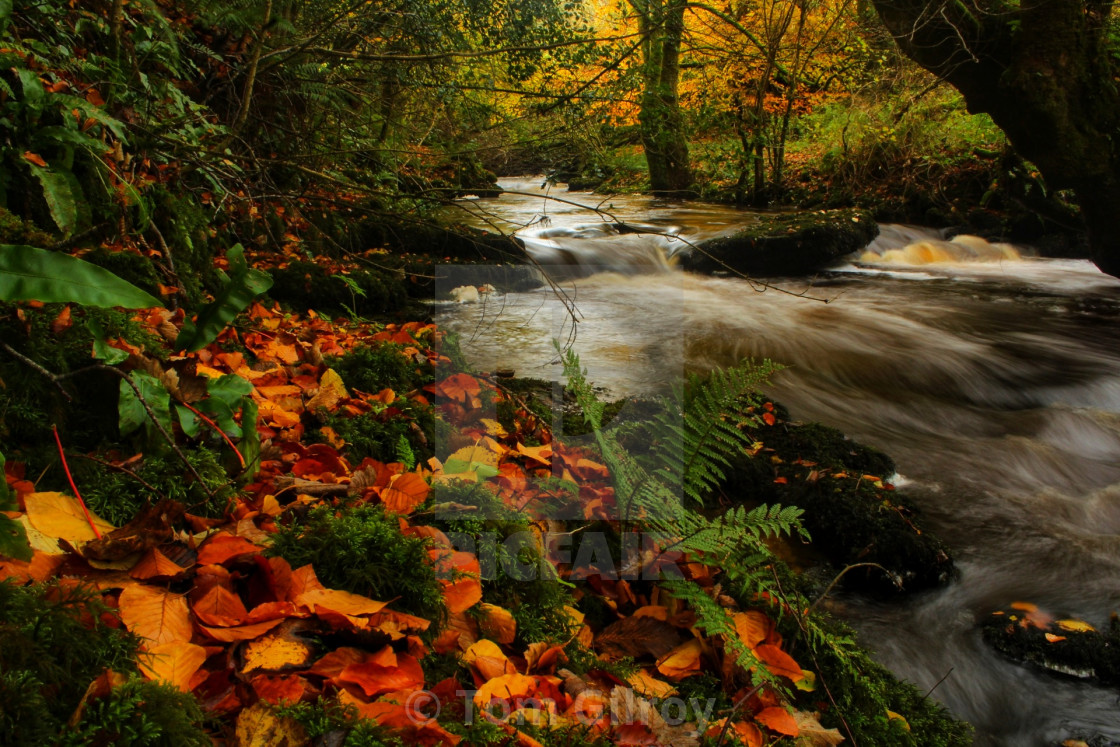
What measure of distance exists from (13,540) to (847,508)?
10.6 feet

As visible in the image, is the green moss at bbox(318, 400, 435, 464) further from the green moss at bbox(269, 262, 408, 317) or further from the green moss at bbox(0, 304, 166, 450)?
the green moss at bbox(269, 262, 408, 317)

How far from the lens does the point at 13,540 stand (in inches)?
41.0

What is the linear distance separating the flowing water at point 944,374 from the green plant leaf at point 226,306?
6.45 ft

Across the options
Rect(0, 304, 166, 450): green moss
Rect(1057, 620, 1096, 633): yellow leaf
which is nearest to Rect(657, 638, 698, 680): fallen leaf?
Rect(0, 304, 166, 450): green moss

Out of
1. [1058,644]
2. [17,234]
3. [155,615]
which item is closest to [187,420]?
[155,615]

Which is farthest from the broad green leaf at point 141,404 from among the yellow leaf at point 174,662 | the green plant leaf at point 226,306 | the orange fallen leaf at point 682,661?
the orange fallen leaf at point 682,661

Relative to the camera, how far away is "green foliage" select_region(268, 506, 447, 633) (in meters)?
1.47

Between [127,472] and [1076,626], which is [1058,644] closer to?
[1076,626]

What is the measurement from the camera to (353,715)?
3.81 ft

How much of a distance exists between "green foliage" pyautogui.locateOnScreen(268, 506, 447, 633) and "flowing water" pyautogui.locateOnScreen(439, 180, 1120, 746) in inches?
86.0

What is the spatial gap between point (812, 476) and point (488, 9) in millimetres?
5146

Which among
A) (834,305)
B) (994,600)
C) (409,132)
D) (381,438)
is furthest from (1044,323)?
(381,438)

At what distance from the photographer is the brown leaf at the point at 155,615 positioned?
1191 millimetres

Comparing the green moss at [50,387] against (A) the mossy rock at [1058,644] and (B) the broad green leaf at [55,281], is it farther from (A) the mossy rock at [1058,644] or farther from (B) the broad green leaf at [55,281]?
(A) the mossy rock at [1058,644]
